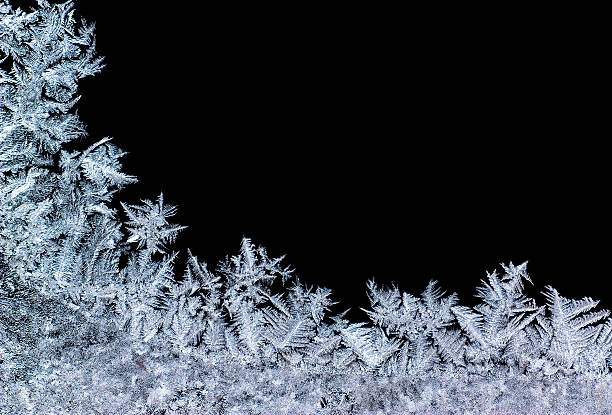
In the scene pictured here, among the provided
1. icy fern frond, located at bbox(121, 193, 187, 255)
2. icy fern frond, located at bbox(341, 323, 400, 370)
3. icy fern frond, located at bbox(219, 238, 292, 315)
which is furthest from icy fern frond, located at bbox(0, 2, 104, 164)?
icy fern frond, located at bbox(341, 323, 400, 370)

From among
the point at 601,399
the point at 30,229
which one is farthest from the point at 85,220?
the point at 601,399

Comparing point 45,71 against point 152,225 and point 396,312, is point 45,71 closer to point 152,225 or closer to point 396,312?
point 152,225

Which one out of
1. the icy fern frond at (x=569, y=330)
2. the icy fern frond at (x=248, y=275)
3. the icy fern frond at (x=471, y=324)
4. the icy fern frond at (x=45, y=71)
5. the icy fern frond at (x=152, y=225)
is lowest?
the icy fern frond at (x=569, y=330)

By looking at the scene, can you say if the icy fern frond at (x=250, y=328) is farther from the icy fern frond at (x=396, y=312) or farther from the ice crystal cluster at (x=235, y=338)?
the icy fern frond at (x=396, y=312)

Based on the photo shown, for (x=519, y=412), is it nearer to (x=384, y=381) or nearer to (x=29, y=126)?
(x=384, y=381)

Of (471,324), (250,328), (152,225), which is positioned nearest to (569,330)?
(471,324)

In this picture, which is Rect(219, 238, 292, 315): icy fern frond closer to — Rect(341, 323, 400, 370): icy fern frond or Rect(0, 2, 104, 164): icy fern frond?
Rect(341, 323, 400, 370): icy fern frond

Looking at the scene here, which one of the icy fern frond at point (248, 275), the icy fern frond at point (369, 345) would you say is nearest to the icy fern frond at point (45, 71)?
the icy fern frond at point (248, 275)
